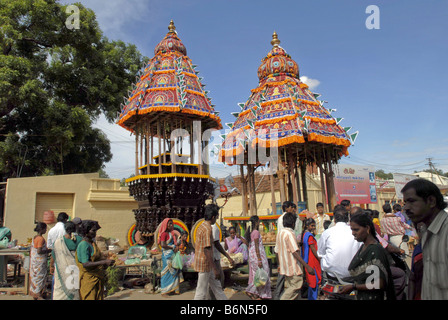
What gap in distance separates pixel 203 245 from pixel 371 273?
2.80 meters

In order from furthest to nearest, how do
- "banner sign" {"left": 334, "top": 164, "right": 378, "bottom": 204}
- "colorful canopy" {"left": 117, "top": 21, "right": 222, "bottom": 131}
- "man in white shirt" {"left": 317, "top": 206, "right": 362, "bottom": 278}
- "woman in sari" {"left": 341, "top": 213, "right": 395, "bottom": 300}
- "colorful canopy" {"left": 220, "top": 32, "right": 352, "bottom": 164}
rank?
"banner sign" {"left": 334, "top": 164, "right": 378, "bottom": 204} < "colorful canopy" {"left": 117, "top": 21, "right": 222, "bottom": 131} < "colorful canopy" {"left": 220, "top": 32, "right": 352, "bottom": 164} < "man in white shirt" {"left": 317, "top": 206, "right": 362, "bottom": 278} < "woman in sari" {"left": 341, "top": 213, "right": 395, "bottom": 300}

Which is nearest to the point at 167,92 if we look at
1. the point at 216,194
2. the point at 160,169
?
the point at 160,169

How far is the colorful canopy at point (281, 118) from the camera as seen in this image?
10.7 metres

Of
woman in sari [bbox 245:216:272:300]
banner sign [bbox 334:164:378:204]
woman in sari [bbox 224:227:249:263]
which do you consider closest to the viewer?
woman in sari [bbox 245:216:272:300]

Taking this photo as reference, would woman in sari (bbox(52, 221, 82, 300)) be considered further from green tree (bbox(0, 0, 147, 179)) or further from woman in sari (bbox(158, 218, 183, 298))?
green tree (bbox(0, 0, 147, 179))

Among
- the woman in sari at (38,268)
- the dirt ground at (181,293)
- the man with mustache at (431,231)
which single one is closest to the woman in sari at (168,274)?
the dirt ground at (181,293)

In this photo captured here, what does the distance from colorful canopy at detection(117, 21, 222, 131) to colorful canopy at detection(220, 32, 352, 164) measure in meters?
1.92

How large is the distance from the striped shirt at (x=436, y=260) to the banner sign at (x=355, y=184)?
22780mm

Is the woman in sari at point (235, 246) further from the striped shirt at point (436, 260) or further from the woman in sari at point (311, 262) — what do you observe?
the striped shirt at point (436, 260)

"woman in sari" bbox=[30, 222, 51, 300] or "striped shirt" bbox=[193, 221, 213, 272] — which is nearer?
"striped shirt" bbox=[193, 221, 213, 272]

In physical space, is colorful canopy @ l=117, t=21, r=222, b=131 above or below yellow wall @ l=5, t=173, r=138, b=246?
above

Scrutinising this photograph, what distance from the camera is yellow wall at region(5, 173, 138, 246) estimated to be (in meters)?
14.1

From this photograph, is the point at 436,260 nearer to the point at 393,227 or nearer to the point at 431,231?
the point at 431,231
